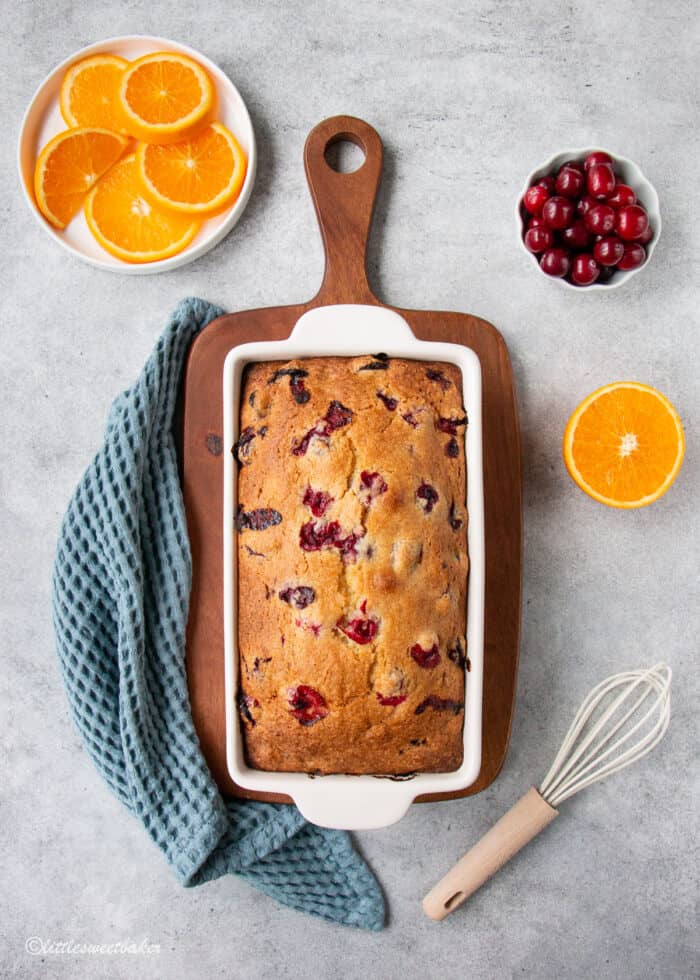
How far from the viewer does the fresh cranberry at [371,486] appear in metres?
1.77

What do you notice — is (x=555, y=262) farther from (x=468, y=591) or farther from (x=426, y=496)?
(x=468, y=591)

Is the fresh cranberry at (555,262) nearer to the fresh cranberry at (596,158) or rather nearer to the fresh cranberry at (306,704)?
the fresh cranberry at (596,158)

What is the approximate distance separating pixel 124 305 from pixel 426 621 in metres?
1.31

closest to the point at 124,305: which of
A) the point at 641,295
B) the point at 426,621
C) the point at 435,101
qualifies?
the point at 435,101

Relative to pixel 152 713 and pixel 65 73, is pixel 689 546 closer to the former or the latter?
pixel 152 713

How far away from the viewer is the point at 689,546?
2301mm

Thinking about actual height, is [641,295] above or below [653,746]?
above

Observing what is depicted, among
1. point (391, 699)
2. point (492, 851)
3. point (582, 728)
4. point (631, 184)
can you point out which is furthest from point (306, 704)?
point (631, 184)

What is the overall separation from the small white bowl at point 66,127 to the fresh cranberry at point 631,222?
1.02 meters

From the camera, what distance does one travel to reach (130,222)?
2273mm

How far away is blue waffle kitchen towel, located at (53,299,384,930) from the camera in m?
2.06

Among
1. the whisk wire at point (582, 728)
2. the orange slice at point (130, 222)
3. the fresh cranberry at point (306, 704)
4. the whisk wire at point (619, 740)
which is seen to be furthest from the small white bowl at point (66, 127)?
the whisk wire at point (619, 740)

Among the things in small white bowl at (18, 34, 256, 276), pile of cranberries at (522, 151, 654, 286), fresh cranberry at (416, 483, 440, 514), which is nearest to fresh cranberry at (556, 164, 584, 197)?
pile of cranberries at (522, 151, 654, 286)

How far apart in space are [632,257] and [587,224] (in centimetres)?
15
